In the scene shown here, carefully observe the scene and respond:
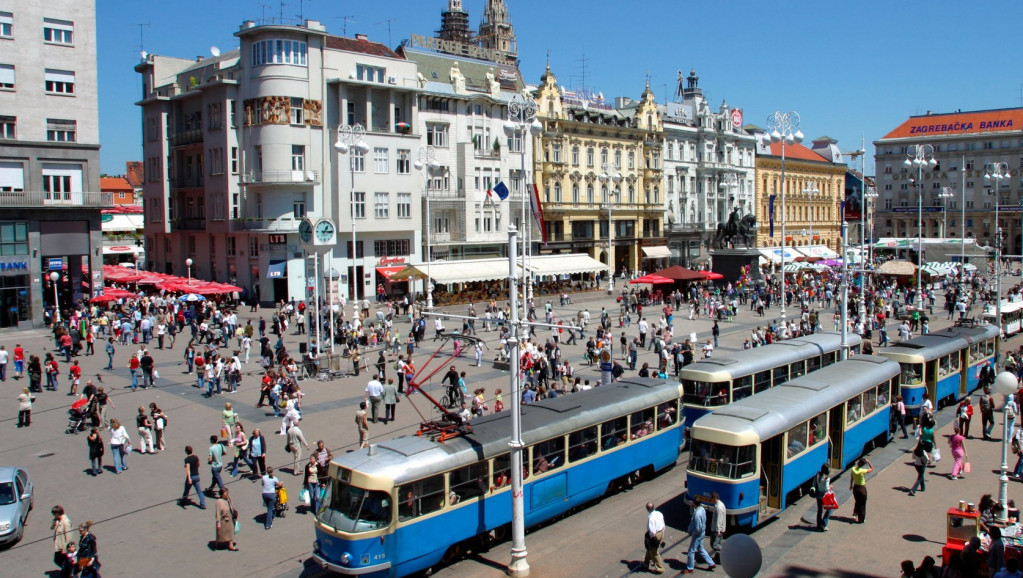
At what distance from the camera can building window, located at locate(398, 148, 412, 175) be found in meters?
56.9

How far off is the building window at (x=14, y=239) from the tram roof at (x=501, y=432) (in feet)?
115

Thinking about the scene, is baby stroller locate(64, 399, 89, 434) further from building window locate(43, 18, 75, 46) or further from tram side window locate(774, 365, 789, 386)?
building window locate(43, 18, 75, 46)

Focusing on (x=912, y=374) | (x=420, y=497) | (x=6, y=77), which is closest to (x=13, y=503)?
(x=420, y=497)

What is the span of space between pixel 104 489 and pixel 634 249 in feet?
206

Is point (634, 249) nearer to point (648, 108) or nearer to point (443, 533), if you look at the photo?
point (648, 108)

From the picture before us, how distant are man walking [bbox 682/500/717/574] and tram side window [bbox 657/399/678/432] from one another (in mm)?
4506

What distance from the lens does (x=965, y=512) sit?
13516 mm

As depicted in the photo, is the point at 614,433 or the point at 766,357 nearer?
the point at 614,433

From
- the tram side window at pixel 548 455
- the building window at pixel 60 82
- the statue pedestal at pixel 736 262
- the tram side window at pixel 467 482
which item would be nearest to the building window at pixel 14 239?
the building window at pixel 60 82

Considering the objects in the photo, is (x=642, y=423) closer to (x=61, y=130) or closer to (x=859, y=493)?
(x=859, y=493)

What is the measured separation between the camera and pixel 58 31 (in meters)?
42.9

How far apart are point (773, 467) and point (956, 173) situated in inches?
4636

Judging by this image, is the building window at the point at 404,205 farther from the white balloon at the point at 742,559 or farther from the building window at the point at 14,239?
the white balloon at the point at 742,559


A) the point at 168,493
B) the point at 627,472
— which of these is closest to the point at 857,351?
the point at 627,472
